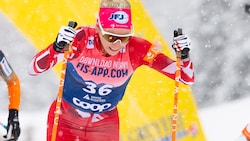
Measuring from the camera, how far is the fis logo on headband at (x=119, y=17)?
4.43 metres

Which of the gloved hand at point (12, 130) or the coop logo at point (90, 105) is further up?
the coop logo at point (90, 105)

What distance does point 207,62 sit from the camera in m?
7.91

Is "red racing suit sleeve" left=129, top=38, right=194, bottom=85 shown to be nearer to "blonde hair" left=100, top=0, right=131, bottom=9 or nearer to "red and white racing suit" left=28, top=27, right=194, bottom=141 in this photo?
"red and white racing suit" left=28, top=27, right=194, bottom=141

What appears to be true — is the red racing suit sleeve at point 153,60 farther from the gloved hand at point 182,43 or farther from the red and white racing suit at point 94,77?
the gloved hand at point 182,43

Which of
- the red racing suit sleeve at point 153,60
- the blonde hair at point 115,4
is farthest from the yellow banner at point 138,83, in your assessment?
the blonde hair at point 115,4

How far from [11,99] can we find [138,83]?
7.75ft

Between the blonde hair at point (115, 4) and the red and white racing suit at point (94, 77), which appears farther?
the red and white racing suit at point (94, 77)

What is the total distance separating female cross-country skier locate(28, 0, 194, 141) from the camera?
176 inches

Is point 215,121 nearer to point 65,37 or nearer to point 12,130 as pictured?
point 12,130

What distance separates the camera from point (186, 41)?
454 cm

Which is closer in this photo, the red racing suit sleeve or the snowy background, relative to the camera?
the red racing suit sleeve

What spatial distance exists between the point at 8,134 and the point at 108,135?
765 millimetres

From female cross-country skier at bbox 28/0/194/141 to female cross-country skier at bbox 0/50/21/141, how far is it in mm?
270

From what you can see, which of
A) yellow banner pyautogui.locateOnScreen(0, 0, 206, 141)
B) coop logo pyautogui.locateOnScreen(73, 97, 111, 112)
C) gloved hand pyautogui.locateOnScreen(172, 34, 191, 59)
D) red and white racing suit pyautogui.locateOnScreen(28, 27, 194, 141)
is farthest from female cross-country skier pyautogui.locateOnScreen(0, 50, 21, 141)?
yellow banner pyautogui.locateOnScreen(0, 0, 206, 141)
